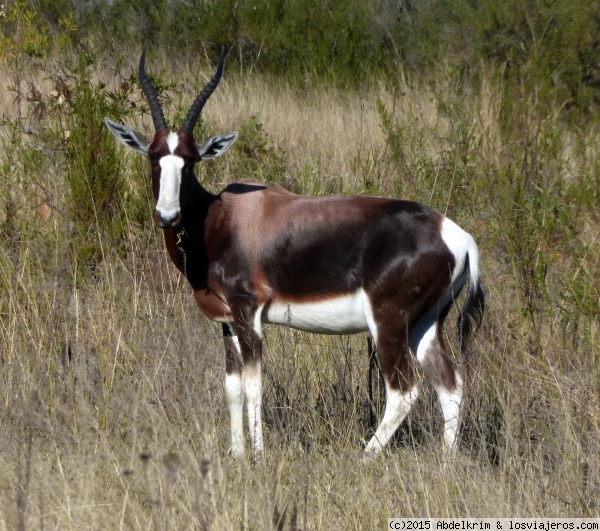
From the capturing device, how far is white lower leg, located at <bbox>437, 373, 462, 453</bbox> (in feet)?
17.4

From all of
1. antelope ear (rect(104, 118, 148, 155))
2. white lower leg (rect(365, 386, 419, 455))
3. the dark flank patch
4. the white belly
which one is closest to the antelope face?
antelope ear (rect(104, 118, 148, 155))

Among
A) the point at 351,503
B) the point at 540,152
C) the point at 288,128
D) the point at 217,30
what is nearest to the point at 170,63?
the point at 217,30

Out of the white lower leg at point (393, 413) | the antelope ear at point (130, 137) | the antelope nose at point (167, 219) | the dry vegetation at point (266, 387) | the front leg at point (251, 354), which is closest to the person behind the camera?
the dry vegetation at point (266, 387)

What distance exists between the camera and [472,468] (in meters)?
4.97

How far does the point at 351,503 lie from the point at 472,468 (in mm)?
857

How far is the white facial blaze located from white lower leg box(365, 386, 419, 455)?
1.52 m

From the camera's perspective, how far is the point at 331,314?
530 centimetres

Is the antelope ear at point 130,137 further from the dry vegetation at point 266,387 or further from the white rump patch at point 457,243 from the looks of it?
the white rump patch at point 457,243

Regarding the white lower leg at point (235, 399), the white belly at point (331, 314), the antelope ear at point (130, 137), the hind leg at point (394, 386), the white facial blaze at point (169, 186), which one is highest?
the antelope ear at point (130, 137)

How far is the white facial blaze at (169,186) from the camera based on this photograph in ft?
16.8

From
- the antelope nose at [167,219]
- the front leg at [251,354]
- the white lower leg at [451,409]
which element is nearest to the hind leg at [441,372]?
the white lower leg at [451,409]

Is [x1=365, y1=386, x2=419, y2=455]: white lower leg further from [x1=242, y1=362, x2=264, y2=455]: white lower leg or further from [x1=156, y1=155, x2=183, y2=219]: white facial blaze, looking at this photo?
[x1=156, y1=155, x2=183, y2=219]: white facial blaze

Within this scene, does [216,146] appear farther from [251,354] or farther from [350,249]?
[251,354]

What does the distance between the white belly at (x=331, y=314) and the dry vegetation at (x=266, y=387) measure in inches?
18.0
